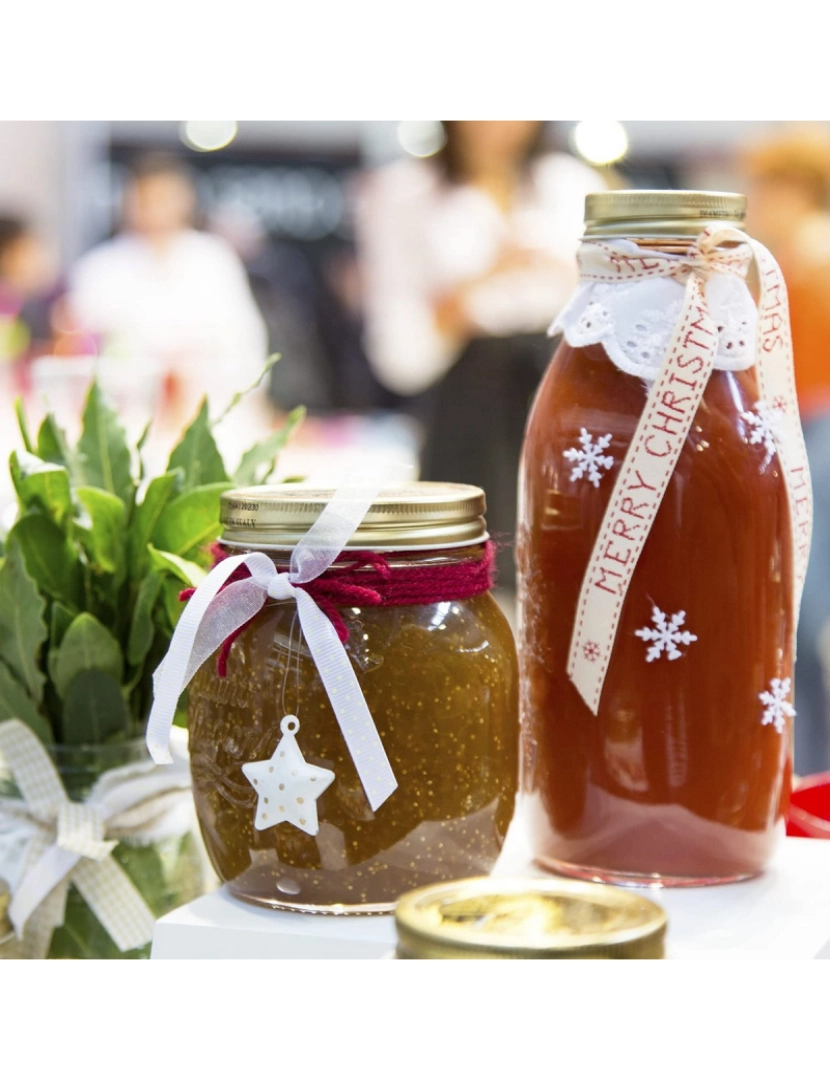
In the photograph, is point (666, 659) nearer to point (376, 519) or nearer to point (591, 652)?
point (591, 652)

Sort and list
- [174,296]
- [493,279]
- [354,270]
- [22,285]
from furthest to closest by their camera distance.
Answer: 1. [354,270]
2. [22,285]
3. [174,296]
4. [493,279]

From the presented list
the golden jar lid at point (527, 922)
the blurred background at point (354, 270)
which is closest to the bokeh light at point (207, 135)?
the blurred background at point (354, 270)

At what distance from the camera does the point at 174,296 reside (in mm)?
3209

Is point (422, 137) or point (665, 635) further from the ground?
point (422, 137)

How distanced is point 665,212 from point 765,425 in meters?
0.14

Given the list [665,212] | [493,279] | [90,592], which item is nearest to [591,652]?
[665,212]

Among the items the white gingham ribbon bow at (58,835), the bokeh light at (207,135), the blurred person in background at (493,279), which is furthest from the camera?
the bokeh light at (207,135)

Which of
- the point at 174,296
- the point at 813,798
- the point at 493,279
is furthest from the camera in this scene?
the point at 174,296

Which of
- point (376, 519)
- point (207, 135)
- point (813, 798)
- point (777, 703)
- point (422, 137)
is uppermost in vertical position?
point (207, 135)

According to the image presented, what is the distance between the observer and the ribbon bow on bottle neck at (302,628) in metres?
0.65

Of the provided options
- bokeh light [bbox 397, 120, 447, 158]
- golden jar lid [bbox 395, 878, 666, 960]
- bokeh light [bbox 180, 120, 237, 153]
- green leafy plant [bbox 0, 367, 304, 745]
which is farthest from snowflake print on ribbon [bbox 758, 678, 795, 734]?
bokeh light [bbox 180, 120, 237, 153]

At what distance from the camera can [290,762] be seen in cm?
66

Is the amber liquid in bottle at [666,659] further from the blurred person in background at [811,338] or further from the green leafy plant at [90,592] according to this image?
the blurred person in background at [811,338]

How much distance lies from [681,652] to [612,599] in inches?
1.9
